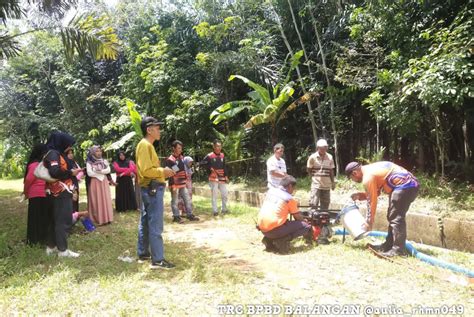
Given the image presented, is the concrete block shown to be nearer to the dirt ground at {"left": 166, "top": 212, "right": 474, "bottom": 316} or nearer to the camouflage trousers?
the dirt ground at {"left": 166, "top": 212, "right": 474, "bottom": 316}

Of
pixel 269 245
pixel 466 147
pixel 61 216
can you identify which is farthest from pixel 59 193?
pixel 466 147

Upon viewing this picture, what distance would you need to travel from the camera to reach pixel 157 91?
43.5ft

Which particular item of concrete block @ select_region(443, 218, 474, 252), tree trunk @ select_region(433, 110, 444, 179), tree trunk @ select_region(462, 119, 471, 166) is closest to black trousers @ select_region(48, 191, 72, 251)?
concrete block @ select_region(443, 218, 474, 252)

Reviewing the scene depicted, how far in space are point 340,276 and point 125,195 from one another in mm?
5595

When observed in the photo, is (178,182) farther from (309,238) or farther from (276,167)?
(309,238)

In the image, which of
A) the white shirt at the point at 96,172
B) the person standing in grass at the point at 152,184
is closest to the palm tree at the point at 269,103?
the white shirt at the point at 96,172

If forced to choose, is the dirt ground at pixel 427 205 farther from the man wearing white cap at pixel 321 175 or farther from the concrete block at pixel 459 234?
the man wearing white cap at pixel 321 175

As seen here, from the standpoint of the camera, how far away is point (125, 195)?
8.46 m

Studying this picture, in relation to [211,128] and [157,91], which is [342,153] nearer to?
[211,128]

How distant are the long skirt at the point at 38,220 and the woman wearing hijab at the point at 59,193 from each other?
1.06 ft

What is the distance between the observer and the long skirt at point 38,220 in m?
5.37

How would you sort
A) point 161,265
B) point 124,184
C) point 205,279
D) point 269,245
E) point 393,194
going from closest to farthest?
1. point 205,279
2. point 161,265
3. point 393,194
4. point 269,245
5. point 124,184

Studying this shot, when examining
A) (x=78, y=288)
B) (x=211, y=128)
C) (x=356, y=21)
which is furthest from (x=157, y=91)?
(x=78, y=288)

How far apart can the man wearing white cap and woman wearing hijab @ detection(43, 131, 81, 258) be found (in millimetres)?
3592
